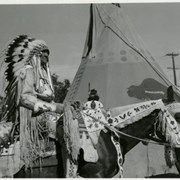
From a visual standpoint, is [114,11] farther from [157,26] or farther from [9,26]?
[9,26]

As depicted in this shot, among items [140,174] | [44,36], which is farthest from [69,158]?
[44,36]

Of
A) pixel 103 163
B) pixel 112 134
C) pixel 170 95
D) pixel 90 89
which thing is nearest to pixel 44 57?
pixel 90 89

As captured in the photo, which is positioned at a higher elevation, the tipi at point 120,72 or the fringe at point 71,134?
the tipi at point 120,72

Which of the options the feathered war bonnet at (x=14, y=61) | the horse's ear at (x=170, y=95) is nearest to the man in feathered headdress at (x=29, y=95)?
the feathered war bonnet at (x=14, y=61)

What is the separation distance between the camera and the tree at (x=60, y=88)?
2977mm

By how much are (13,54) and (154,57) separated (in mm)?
1311

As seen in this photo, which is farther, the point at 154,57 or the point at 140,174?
the point at 154,57

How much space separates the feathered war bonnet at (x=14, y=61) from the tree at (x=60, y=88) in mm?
291

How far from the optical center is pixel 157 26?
312 cm

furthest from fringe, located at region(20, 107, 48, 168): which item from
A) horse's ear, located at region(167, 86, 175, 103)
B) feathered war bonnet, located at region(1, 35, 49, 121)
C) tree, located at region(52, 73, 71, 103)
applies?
horse's ear, located at region(167, 86, 175, 103)

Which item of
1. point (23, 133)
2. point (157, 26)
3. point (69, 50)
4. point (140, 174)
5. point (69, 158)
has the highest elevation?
point (157, 26)

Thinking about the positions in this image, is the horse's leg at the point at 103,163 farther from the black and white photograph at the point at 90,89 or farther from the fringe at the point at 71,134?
the fringe at the point at 71,134

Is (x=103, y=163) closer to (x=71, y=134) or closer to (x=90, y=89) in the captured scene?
(x=71, y=134)

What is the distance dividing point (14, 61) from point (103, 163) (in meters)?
1.21
